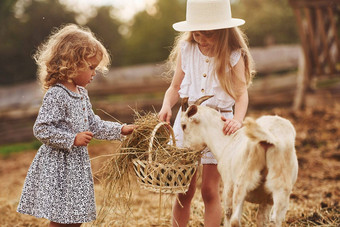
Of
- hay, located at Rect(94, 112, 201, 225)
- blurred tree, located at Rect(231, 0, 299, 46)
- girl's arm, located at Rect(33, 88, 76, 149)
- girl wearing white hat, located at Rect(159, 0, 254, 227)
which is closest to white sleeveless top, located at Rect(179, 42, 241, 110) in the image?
girl wearing white hat, located at Rect(159, 0, 254, 227)

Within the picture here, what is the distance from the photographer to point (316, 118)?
412 inches

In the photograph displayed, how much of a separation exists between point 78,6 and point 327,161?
1240 cm

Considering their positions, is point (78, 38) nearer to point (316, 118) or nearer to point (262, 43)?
point (316, 118)

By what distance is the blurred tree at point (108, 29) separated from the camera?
1792cm

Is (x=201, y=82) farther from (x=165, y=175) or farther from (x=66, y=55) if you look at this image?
(x=66, y=55)

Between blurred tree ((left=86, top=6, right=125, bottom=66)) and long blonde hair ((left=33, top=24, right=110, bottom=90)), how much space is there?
14289 millimetres

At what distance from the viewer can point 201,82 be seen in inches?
143

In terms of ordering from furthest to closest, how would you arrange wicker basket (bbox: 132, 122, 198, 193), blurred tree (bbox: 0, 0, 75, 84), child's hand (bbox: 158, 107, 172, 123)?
blurred tree (bbox: 0, 0, 75, 84) → child's hand (bbox: 158, 107, 172, 123) → wicker basket (bbox: 132, 122, 198, 193)

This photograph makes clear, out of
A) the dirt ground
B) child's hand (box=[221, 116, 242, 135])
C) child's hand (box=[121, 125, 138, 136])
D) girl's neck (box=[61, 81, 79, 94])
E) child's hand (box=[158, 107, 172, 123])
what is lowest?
the dirt ground

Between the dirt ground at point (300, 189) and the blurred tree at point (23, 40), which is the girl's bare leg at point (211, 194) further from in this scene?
the blurred tree at point (23, 40)

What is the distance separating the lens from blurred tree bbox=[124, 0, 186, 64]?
78.0ft

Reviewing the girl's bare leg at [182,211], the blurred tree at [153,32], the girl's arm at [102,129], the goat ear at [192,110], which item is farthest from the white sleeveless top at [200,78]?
the blurred tree at [153,32]

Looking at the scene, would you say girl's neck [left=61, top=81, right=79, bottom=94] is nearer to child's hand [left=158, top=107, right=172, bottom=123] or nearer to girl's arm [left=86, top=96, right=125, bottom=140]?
girl's arm [left=86, top=96, right=125, bottom=140]

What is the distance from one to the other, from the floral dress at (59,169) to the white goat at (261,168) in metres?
1.08
